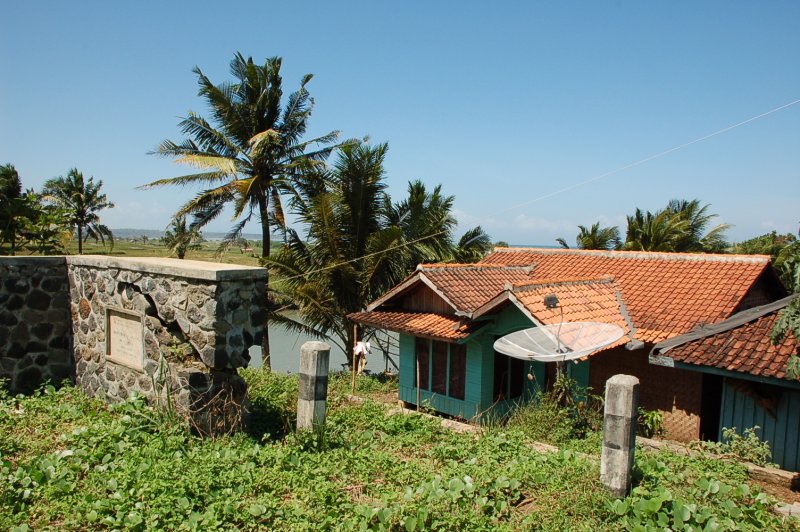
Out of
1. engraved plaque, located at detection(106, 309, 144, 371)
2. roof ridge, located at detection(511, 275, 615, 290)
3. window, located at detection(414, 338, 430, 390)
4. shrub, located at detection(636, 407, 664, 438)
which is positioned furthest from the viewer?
window, located at detection(414, 338, 430, 390)

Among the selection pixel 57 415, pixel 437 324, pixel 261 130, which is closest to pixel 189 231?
pixel 261 130

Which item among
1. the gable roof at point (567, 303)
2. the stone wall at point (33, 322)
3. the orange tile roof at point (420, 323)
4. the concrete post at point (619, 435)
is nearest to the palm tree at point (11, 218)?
the stone wall at point (33, 322)

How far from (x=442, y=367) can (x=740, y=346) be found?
6058 millimetres

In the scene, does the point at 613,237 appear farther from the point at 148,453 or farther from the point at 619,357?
the point at 148,453

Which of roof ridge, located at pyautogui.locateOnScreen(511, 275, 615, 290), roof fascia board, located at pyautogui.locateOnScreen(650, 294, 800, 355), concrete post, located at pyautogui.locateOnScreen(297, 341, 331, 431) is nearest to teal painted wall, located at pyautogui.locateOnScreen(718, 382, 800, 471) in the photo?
roof fascia board, located at pyautogui.locateOnScreen(650, 294, 800, 355)

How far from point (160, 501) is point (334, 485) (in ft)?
4.98

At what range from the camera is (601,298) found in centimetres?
1254

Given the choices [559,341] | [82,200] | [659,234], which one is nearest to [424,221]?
[559,341]

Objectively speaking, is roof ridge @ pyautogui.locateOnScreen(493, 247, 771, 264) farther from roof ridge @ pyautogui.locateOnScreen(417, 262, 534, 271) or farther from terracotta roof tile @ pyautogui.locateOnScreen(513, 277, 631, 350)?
terracotta roof tile @ pyautogui.locateOnScreen(513, 277, 631, 350)

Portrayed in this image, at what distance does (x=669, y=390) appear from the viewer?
35.4 feet

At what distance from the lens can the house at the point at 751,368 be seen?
8477mm

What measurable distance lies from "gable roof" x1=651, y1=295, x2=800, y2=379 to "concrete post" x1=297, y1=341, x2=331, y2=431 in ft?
19.0

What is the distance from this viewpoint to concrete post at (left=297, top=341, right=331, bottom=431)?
676cm

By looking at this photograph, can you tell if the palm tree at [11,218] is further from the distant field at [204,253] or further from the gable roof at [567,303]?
the gable roof at [567,303]
